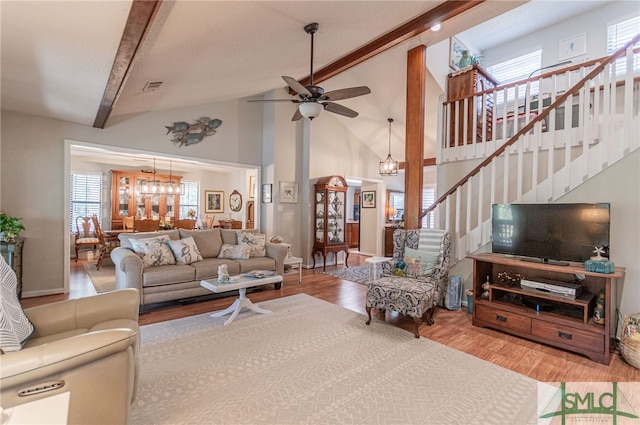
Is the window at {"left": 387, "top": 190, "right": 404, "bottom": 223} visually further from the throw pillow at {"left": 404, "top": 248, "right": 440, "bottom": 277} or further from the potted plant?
the potted plant

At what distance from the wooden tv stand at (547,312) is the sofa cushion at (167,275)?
3519 millimetres

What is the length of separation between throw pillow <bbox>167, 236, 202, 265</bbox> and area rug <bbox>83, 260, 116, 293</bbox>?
48.8 inches

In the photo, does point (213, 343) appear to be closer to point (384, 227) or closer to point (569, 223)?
point (569, 223)

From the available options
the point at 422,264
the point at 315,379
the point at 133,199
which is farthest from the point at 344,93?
the point at 133,199

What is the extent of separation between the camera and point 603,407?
6.51 ft

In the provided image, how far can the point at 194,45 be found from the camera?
290 cm

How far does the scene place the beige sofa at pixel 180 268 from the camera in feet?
11.9

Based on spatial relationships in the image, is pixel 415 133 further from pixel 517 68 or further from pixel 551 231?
pixel 517 68

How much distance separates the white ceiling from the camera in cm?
204

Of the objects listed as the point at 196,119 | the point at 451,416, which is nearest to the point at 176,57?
the point at 196,119

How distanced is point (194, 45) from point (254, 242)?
2.98 meters

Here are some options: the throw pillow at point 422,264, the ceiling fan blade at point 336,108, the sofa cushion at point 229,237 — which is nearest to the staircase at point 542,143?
the throw pillow at point 422,264

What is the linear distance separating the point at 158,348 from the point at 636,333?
4.02 meters

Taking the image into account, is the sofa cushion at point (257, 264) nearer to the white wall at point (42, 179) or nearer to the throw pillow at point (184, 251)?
the throw pillow at point (184, 251)
